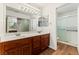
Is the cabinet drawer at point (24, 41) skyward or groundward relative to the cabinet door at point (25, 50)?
skyward

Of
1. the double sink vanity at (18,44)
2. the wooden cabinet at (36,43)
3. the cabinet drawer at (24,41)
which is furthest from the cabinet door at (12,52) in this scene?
the wooden cabinet at (36,43)

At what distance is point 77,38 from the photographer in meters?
1.51

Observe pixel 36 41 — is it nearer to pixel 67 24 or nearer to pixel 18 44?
pixel 18 44

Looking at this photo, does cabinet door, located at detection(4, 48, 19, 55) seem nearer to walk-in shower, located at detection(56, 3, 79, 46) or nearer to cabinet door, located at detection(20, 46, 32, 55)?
cabinet door, located at detection(20, 46, 32, 55)

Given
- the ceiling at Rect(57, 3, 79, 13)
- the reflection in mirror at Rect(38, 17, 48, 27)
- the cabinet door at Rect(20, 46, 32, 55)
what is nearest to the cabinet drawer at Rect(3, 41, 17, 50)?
the cabinet door at Rect(20, 46, 32, 55)

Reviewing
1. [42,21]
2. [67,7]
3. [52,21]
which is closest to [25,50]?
[42,21]

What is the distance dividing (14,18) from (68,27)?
897 mm

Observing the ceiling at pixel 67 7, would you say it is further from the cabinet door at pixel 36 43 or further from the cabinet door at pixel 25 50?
the cabinet door at pixel 25 50

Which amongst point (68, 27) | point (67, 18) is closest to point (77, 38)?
point (68, 27)

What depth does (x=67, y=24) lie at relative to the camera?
155cm

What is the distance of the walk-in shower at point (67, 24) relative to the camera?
1.49 metres

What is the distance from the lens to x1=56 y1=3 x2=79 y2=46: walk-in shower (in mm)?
1493
